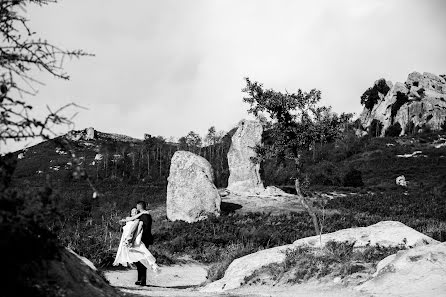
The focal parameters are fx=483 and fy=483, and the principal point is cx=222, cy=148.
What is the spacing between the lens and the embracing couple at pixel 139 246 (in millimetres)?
10891

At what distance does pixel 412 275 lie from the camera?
7891mm

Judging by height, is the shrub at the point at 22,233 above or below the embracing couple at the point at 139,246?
above

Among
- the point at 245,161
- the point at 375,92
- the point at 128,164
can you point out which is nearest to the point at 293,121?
the point at 245,161

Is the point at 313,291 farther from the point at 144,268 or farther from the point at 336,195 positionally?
the point at 336,195

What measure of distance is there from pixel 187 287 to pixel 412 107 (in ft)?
367

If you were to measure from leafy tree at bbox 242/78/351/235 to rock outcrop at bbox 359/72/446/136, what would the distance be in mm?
90754

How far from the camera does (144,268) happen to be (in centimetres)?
1098

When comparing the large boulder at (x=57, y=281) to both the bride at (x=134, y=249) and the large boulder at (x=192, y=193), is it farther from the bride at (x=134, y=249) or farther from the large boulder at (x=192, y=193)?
the large boulder at (x=192, y=193)

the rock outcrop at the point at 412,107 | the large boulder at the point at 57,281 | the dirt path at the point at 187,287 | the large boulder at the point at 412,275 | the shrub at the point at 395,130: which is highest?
the rock outcrop at the point at 412,107

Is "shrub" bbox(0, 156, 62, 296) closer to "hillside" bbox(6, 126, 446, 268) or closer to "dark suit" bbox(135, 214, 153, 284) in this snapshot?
"hillside" bbox(6, 126, 446, 268)

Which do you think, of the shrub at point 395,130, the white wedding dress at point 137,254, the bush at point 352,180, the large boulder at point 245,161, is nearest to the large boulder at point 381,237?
the white wedding dress at point 137,254

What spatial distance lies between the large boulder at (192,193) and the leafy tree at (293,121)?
918 centimetres

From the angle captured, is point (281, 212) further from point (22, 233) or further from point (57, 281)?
point (22, 233)

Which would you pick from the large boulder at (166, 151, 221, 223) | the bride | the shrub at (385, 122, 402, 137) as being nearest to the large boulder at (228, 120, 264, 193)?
the large boulder at (166, 151, 221, 223)
